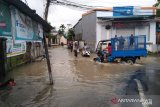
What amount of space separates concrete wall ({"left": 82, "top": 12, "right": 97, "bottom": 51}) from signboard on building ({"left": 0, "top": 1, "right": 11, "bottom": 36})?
94.5 ft

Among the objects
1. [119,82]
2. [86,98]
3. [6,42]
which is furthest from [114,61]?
[86,98]

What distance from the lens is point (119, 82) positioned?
1420cm

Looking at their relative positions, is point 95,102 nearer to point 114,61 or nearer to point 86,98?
point 86,98

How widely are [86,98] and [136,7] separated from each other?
1200 inches

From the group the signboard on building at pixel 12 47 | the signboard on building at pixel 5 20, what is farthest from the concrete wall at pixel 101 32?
the signboard on building at pixel 5 20

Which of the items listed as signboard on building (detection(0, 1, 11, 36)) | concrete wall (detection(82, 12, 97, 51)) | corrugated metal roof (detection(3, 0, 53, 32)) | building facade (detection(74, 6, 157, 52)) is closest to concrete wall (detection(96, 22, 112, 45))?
building facade (detection(74, 6, 157, 52))

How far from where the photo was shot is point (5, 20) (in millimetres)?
12180

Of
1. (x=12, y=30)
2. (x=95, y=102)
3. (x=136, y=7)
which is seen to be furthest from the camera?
(x=136, y=7)

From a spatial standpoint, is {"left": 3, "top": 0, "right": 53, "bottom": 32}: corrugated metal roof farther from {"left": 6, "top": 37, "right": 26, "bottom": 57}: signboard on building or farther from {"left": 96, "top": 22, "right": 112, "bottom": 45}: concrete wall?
{"left": 96, "top": 22, "right": 112, "bottom": 45}: concrete wall

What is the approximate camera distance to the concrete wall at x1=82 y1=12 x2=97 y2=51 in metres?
41.5

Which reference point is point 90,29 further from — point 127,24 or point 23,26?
point 23,26

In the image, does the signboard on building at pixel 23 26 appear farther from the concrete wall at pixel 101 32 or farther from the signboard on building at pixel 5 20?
the concrete wall at pixel 101 32

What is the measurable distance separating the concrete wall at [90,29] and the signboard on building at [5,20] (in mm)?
28795

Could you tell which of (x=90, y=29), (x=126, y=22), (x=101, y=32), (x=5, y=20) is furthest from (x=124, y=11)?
(x=5, y=20)
